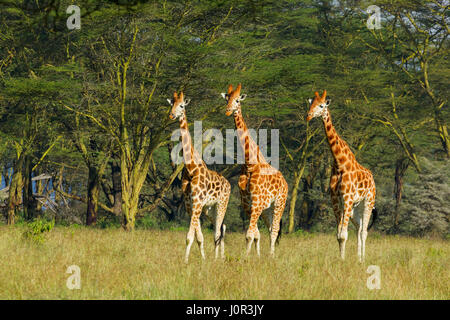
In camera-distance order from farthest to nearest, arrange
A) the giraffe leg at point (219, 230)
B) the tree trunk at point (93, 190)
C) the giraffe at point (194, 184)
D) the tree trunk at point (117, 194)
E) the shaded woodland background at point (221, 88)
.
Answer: the tree trunk at point (117, 194)
the tree trunk at point (93, 190)
the shaded woodland background at point (221, 88)
the giraffe leg at point (219, 230)
the giraffe at point (194, 184)

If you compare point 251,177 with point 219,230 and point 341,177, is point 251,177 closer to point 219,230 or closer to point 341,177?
point 219,230

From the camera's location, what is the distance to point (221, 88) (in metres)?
17.0

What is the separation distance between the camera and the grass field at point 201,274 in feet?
23.7

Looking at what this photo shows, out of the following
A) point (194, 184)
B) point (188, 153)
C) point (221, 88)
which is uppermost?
point (221, 88)

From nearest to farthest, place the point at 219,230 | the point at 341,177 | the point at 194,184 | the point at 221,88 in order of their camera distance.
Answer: the point at 194,184, the point at 341,177, the point at 219,230, the point at 221,88

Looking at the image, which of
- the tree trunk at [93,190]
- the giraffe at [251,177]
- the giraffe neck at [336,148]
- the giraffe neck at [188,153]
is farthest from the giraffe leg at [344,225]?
the tree trunk at [93,190]

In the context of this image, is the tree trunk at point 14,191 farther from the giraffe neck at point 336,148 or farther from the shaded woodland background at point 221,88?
the giraffe neck at point 336,148

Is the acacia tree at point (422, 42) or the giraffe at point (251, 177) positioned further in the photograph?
the acacia tree at point (422, 42)

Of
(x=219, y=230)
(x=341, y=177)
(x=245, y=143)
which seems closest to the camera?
(x=341, y=177)

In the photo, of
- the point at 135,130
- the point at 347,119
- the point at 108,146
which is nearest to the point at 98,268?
the point at 135,130

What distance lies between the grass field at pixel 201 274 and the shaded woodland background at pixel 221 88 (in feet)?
17.6

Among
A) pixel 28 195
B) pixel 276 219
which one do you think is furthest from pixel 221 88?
pixel 28 195

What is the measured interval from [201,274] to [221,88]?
370 inches

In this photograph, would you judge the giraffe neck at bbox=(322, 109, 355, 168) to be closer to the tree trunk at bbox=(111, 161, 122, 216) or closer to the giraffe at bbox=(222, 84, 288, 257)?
the giraffe at bbox=(222, 84, 288, 257)
